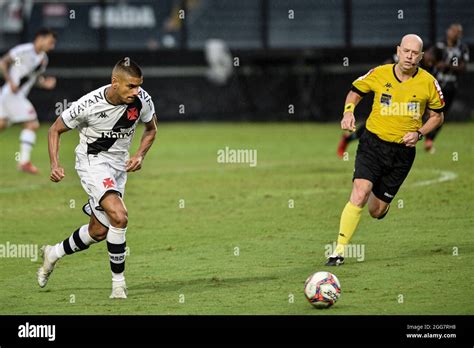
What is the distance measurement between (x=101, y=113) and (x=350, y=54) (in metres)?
19.9

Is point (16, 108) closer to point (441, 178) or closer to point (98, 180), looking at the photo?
point (441, 178)

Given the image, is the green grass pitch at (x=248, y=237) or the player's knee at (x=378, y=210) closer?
the green grass pitch at (x=248, y=237)

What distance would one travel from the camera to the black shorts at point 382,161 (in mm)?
11133

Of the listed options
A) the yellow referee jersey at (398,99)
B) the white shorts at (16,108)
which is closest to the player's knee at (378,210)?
the yellow referee jersey at (398,99)

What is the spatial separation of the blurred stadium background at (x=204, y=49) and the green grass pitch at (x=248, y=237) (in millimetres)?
7224

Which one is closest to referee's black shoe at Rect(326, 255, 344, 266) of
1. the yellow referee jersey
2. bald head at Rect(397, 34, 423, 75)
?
the yellow referee jersey

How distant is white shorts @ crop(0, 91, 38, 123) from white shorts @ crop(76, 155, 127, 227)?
34.0 ft

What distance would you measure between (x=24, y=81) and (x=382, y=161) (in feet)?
36.4

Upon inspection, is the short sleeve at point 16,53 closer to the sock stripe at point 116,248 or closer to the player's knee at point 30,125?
the player's knee at point 30,125

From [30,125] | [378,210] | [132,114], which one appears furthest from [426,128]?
[30,125]

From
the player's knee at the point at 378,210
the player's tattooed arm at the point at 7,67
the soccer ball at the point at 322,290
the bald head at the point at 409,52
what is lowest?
the soccer ball at the point at 322,290

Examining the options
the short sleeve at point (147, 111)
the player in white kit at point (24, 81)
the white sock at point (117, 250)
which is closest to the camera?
the white sock at point (117, 250)
